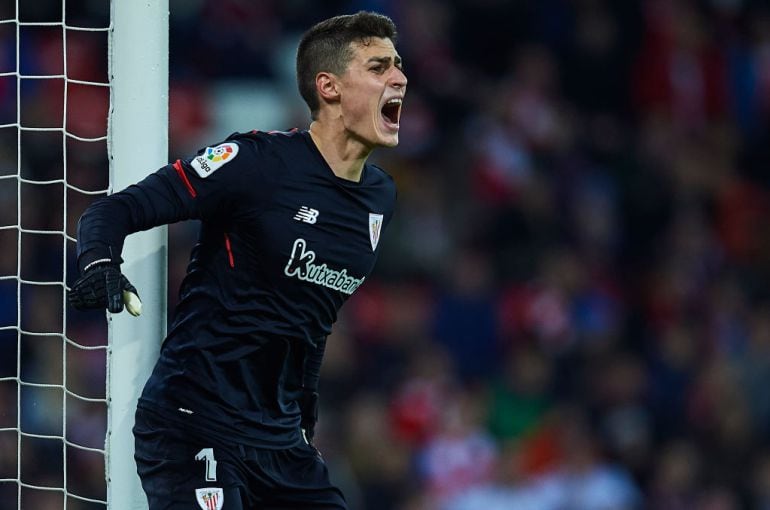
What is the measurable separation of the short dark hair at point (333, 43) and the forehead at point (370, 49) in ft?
0.03

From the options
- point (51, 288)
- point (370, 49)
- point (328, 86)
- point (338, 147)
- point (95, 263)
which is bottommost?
point (51, 288)

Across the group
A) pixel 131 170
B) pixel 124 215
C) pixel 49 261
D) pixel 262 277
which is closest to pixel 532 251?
pixel 49 261

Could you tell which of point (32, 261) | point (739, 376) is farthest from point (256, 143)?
point (739, 376)

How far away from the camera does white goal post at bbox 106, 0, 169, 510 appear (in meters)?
3.81

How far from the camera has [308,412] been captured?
154 inches

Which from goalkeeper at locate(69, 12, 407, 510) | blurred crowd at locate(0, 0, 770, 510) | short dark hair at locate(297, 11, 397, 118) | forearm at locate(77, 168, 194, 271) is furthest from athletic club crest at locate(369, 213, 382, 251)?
blurred crowd at locate(0, 0, 770, 510)

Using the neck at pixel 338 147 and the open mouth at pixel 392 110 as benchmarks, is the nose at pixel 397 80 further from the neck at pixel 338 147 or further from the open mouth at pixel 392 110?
the neck at pixel 338 147

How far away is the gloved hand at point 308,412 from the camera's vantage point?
12.8 feet

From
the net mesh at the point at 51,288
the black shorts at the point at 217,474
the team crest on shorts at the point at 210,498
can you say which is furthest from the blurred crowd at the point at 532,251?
the team crest on shorts at the point at 210,498

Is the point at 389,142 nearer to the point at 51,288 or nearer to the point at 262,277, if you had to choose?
the point at 262,277

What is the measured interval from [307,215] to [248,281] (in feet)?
0.78

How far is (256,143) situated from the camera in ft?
11.7

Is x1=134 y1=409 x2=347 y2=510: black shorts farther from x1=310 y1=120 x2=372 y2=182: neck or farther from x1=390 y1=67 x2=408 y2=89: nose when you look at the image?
x1=390 y1=67 x2=408 y2=89: nose

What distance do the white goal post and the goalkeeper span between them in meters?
0.22
